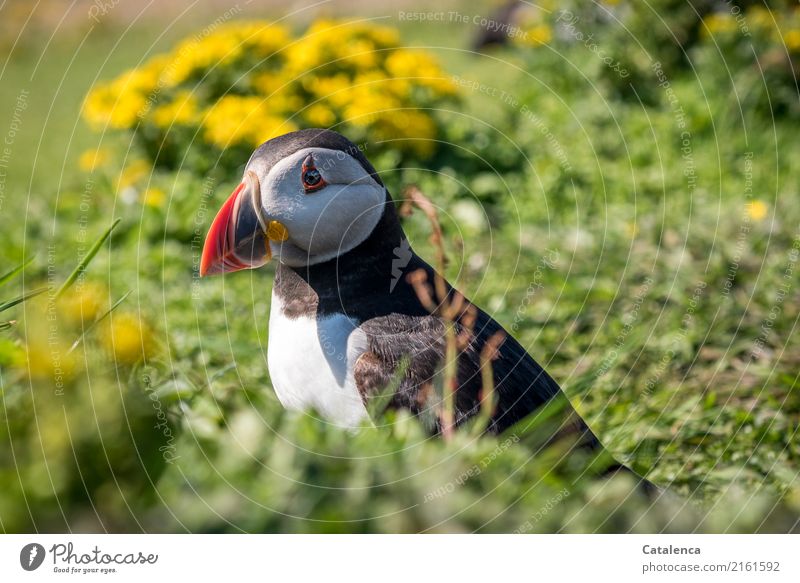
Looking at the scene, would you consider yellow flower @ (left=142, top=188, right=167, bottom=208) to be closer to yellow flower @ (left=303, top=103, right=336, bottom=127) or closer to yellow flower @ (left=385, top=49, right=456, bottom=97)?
yellow flower @ (left=303, top=103, right=336, bottom=127)

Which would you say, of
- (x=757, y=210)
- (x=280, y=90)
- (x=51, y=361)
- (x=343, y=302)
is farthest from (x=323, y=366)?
(x=757, y=210)

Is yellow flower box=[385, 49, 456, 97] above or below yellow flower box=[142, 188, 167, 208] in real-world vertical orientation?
above

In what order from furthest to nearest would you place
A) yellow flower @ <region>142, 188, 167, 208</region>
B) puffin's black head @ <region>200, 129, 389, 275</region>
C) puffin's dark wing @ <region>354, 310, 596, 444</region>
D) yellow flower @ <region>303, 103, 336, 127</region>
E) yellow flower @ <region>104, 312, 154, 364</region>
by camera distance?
yellow flower @ <region>142, 188, 167, 208</region> → yellow flower @ <region>303, 103, 336, 127</region> → puffin's black head @ <region>200, 129, 389, 275</region> → puffin's dark wing @ <region>354, 310, 596, 444</region> → yellow flower @ <region>104, 312, 154, 364</region>

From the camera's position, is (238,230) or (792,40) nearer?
(238,230)

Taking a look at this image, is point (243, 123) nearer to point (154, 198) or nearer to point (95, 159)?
point (154, 198)

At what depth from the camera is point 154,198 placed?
4578 millimetres

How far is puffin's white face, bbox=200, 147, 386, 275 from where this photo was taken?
2414mm

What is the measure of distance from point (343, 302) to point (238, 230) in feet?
1.13

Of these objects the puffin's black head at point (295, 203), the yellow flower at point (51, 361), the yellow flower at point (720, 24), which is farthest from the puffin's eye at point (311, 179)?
the yellow flower at point (720, 24)

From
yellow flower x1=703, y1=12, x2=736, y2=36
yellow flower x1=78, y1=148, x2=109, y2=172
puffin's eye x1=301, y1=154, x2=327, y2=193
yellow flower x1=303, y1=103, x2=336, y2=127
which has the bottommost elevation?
puffin's eye x1=301, y1=154, x2=327, y2=193

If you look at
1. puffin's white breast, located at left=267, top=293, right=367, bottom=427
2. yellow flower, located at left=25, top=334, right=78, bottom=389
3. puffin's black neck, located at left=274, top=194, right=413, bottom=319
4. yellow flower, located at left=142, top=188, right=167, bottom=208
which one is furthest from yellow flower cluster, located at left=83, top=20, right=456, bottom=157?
yellow flower, located at left=25, top=334, right=78, bottom=389

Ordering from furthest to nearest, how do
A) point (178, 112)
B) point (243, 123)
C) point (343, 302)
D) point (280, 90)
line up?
point (178, 112) < point (280, 90) < point (243, 123) < point (343, 302)
